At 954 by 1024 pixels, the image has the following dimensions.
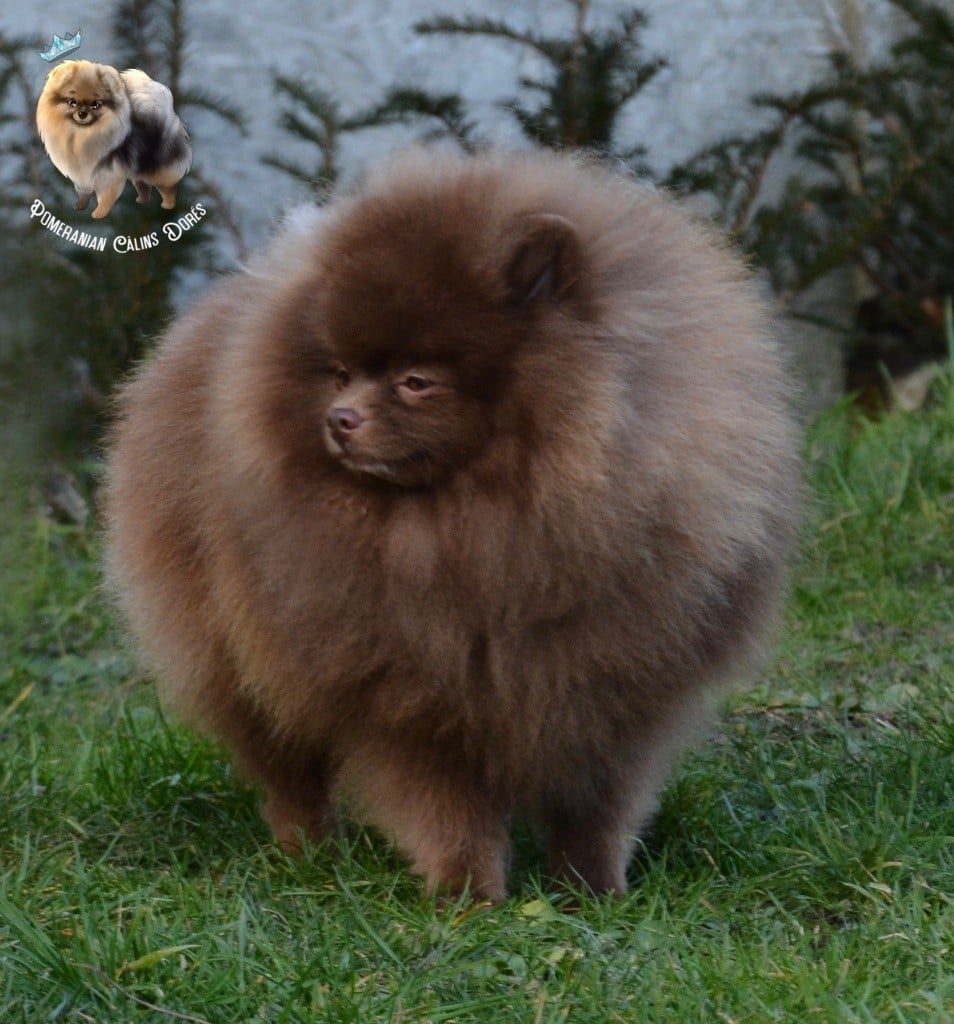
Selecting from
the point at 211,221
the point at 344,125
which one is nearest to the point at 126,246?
the point at 211,221

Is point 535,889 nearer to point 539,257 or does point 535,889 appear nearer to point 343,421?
point 343,421

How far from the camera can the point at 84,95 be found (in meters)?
3.73

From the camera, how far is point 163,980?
101 inches

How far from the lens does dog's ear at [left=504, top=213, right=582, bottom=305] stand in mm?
2811

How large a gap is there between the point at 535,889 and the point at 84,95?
89.7 inches

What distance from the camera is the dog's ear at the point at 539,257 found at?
2811 mm

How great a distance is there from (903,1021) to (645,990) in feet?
1.45

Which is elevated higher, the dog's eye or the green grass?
the dog's eye

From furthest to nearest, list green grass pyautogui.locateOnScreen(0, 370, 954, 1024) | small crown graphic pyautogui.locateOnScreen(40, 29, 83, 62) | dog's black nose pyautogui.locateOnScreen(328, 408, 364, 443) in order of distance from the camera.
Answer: small crown graphic pyautogui.locateOnScreen(40, 29, 83, 62) < dog's black nose pyautogui.locateOnScreen(328, 408, 364, 443) < green grass pyautogui.locateOnScreen(0, 370, 954, 1024)

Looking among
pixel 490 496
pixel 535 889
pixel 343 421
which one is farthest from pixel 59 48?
pixel 535 889

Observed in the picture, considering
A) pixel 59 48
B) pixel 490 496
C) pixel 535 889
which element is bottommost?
pixel 535 889

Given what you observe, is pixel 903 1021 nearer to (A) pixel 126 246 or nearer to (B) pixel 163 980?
(B) pixel 163 980

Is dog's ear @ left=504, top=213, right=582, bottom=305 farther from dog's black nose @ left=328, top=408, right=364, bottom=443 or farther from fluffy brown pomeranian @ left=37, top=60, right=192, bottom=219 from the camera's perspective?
fluffy brown pomeranian @ left=37, top=60, right=192, bottom=219

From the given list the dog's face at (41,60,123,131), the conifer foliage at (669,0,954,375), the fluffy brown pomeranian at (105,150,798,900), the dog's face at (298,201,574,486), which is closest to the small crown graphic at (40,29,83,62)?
the dog's face at (41,60,123,131)
